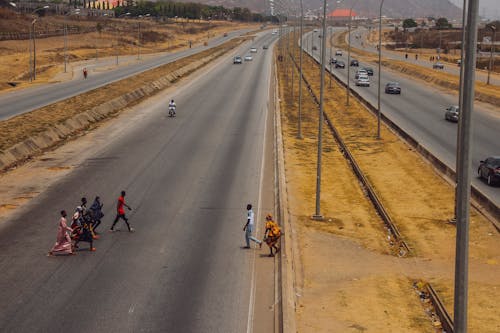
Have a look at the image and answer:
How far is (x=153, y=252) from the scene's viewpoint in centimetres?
2205

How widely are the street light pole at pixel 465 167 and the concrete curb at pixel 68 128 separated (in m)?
28.8

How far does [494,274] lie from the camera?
22312 millimetres

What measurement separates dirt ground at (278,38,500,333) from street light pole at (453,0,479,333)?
565cm

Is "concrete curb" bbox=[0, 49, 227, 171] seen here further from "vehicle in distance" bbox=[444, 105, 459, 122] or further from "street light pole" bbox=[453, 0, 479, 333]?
"street light pole" bbox=[453, 0, 479, 333]

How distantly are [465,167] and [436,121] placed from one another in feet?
163

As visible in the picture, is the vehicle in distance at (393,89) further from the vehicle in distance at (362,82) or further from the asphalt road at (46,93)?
the asphalt road at (46,93)

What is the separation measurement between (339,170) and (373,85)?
5825 cm

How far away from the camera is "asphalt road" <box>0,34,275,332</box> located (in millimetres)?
16828

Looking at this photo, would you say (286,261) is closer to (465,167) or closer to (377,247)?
(377,247)

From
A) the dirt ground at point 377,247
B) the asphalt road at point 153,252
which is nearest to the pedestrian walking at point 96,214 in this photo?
the asphalt road at point 153,252

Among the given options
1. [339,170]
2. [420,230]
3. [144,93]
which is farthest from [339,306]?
[144,93]

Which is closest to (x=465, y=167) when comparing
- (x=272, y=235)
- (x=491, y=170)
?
(x=272, y=235)

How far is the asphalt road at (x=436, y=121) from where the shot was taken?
42.6m

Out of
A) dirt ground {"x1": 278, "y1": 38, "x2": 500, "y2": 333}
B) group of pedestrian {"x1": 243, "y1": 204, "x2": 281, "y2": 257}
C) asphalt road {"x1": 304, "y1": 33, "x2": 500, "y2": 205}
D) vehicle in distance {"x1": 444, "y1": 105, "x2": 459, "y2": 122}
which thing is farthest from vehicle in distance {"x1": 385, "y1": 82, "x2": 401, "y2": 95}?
group of pedestrian {"x1": 243, "y1": 204, "x2": 281, "y2": 257}
